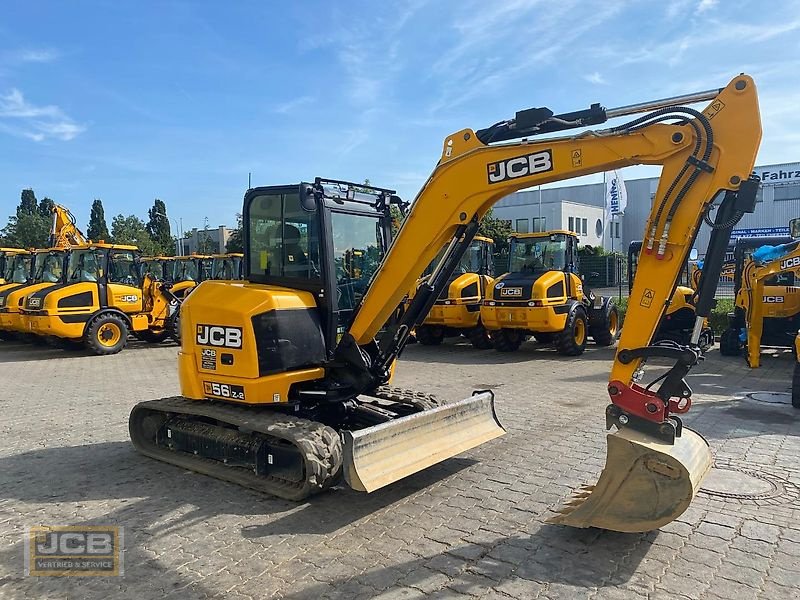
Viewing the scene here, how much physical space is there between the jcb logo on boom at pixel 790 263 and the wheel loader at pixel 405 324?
300 inches

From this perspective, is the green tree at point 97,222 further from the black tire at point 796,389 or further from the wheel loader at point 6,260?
the black tire at point 796,389

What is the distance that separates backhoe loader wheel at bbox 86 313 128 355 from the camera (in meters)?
14.5

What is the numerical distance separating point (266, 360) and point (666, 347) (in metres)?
3.19

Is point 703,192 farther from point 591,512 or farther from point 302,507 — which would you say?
point 302,507

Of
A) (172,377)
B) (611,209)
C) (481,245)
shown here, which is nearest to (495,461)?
(172,377)

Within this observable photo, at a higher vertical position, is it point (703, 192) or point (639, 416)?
point (703, 192)

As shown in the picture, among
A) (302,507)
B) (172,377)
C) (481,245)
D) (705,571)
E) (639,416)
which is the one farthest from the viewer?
(481,245)

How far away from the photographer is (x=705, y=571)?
12.9ft

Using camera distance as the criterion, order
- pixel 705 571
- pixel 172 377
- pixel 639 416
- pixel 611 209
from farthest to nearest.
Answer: pixel 611 209 < pixel 172 377 < pixel 639 416 < pixel 705 571

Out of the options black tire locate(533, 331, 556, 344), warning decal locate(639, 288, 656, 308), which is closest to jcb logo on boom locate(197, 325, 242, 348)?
warning decal locate(639, 288, 656, 308)

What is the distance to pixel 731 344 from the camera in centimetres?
1306

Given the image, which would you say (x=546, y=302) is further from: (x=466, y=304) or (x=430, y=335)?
(x=430, y=335)

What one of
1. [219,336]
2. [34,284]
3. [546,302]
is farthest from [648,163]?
[34,284]

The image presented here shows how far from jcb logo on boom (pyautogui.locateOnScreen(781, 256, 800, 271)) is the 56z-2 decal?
10.00 metres
